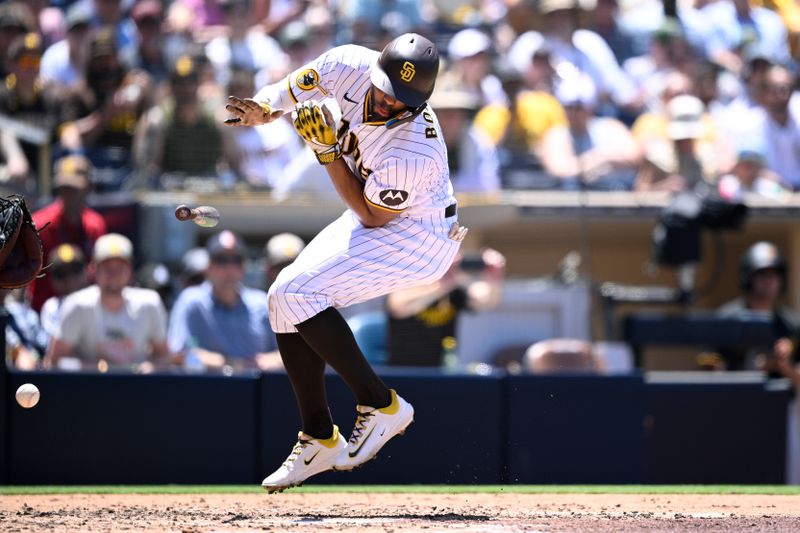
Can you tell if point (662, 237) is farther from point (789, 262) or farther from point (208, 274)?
point (208, 274)

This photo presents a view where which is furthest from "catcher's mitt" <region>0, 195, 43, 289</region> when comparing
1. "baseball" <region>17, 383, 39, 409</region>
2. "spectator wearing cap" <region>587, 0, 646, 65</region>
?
"spectator wearing cap" <region>587, 0, 646, 65</region>

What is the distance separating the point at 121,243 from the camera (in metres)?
8.50

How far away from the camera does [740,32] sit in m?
13.8

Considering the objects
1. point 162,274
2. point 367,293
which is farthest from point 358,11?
point 367,293

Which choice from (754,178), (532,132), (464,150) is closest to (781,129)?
(754,178)

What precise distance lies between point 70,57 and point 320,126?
642cm

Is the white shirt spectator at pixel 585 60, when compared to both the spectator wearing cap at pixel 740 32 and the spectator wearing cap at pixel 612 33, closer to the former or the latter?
the spectator wearing cap at pixel 612 33

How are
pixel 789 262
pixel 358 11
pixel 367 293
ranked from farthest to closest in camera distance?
pixel 358 11 < pixel 789 262 < pixel 367 293

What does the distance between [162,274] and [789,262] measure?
17.2 feet

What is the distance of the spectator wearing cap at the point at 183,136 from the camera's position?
10.3 m

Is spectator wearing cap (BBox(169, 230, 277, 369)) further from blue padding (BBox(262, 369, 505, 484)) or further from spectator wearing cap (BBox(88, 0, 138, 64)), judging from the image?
spectator wearing cap (BBox(88, 0, 138, 64))

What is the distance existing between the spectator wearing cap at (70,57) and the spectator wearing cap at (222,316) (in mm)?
2978

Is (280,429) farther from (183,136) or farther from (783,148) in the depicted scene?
(783,148)

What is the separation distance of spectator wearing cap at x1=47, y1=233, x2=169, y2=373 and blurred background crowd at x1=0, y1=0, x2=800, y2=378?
0.01 meters
